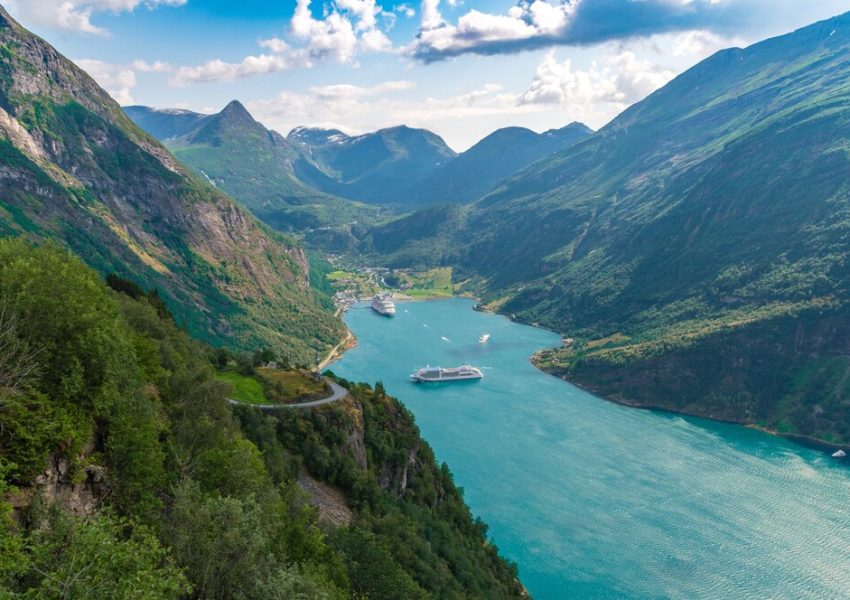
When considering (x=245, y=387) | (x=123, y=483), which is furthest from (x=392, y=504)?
(x=123, y=483)

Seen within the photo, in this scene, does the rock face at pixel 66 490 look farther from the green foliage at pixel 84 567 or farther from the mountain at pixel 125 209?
the mountain at pixel 125 209

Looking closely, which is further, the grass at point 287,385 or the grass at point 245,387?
the grass at point 287,385

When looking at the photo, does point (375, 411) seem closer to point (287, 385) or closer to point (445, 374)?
point (287, 385)

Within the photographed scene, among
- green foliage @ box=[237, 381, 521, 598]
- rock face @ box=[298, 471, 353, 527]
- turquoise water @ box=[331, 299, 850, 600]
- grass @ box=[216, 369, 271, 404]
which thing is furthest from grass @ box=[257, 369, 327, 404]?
turquoise water @ box=[331, 299, 850, 600]

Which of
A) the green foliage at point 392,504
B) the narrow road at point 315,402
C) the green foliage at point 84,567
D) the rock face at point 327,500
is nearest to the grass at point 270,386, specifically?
the narrow road at point 315,402

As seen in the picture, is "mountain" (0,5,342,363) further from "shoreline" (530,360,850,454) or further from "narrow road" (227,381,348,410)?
"narrow road" (227,381,348,410)
